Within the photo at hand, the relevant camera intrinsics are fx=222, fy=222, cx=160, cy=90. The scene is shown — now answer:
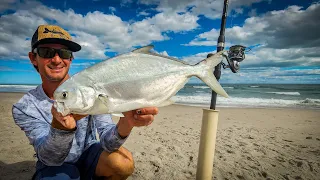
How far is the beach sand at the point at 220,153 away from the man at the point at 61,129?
3.71 ft

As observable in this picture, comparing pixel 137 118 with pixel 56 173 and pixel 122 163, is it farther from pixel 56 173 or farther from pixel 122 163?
pixel 56 173

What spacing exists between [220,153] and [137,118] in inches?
129

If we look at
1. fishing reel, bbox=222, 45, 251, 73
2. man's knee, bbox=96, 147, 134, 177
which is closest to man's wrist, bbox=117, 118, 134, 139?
man's knee, bbox=96, 147, 134, 177

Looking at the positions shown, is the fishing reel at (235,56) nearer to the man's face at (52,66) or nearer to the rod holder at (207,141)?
the rod holder at (207,141)

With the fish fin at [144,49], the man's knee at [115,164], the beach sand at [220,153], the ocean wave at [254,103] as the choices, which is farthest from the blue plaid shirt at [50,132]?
the ocean wave at [254,103]

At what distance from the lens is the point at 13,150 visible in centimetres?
462

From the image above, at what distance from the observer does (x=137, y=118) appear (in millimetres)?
1930

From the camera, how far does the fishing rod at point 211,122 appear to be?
8.52 ft

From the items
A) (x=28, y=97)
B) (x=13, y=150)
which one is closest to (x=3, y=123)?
(x=13, y=150)

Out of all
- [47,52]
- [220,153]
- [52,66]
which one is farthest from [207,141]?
[220,153]

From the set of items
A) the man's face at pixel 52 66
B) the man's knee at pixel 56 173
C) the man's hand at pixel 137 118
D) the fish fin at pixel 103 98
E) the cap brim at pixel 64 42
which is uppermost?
the cap brim at pixel 64 42

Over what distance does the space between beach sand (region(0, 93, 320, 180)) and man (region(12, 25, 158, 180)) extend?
1.13m

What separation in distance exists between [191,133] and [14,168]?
169 inches

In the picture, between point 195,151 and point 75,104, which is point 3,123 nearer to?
point 195,151
